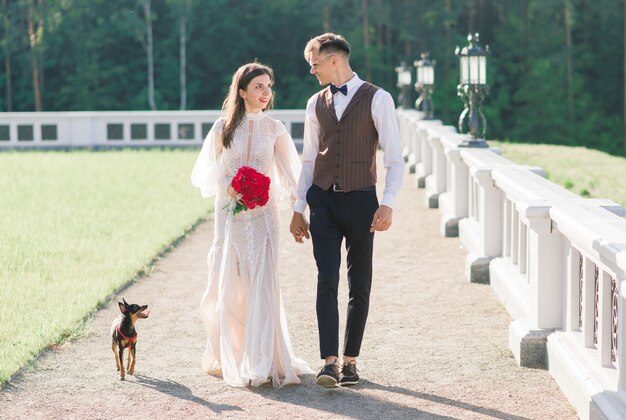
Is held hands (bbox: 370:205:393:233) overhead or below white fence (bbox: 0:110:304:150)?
overhead

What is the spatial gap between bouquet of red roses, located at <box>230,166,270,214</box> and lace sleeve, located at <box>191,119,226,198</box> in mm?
282

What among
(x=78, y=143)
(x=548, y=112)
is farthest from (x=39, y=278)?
(x=548, y=112)

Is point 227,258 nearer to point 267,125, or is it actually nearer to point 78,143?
point 267,125

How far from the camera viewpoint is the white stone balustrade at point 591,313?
505 cm

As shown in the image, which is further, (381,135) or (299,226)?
(299,226)

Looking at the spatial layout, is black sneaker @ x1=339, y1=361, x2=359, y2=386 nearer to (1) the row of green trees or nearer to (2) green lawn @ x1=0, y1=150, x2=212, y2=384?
(2) green lawn @ x1=0, y1=150, x2=212, y2=384

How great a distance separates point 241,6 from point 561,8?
58.3 feet

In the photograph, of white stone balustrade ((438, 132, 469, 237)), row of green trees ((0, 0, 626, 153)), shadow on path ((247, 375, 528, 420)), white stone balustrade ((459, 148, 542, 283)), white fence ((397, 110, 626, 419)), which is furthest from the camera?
row of green trees ((0, 0, 626, 153))

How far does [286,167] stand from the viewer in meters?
6.79

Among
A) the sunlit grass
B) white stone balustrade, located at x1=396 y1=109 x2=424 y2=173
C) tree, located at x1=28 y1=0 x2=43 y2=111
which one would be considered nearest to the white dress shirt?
the sunlit grass

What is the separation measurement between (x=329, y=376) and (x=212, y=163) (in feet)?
4.80

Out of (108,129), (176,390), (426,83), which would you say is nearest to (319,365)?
(176,390)

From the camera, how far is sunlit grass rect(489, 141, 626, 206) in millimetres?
18094

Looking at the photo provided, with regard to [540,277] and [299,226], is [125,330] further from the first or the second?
[540,277]
